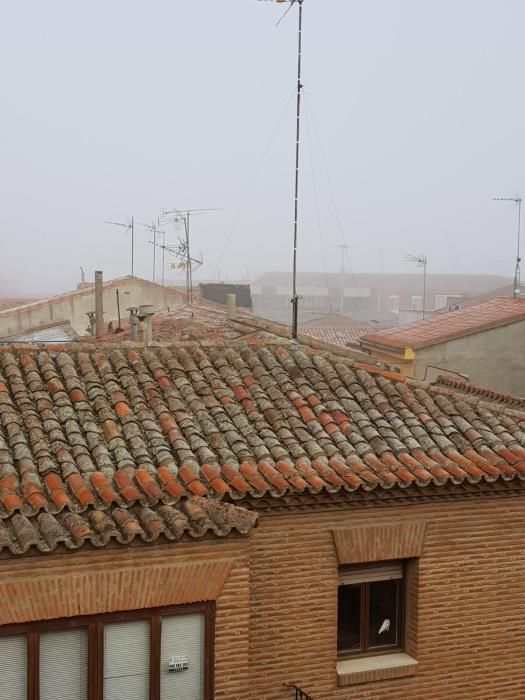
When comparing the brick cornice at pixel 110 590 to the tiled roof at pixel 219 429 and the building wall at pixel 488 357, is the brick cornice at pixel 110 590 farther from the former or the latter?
the building wall at pixel 488 357

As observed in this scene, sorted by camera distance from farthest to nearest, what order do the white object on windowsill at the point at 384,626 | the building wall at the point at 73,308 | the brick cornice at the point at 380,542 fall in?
the building wall at the point at 73,308 < the white object on windowsill at the point at 384,626 < the brick cornice at the point at 380,542

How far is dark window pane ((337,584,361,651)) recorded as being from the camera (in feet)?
25.6

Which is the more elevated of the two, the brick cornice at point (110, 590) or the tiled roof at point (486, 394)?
the tiled roof at point (486, 394)

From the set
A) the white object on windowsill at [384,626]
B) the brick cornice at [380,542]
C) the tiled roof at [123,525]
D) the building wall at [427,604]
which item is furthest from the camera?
the white object on windowsill at [384,626]

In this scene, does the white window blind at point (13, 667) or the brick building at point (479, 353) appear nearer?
the white window blind at point (13, 667)

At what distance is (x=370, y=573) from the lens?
7.84 m

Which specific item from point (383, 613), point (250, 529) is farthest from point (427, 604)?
point (250, 529)

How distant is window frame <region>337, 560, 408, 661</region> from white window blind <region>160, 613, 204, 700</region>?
1768 mm

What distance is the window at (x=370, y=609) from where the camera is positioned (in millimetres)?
7812

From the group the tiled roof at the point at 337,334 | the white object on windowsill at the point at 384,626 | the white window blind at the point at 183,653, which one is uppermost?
the tiled roof at the point at 337,334

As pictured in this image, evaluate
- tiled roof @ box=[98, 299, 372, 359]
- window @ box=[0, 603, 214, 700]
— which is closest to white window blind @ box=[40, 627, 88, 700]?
window @ box=[0, 603, 214, 700]

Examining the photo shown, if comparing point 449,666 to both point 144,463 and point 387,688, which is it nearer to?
point 387,688

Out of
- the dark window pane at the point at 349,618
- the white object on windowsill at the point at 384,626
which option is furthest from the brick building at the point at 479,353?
the dark window pane at the point at 349,618

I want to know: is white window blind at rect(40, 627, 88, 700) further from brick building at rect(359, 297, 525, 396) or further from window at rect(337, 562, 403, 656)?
brick building at rect(359, 297, 525, 396)
